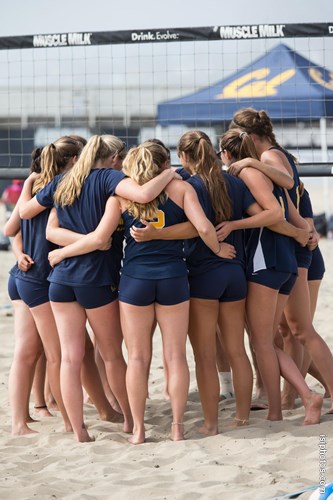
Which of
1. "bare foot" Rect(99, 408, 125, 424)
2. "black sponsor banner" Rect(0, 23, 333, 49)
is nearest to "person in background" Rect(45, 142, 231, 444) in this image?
"bare foot" Rect(99, 408, 125, 424)

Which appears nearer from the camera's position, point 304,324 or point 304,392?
point 304,392

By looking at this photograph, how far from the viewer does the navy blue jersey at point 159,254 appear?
434 centimetres

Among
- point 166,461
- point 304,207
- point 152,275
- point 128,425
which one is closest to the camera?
point 166,461

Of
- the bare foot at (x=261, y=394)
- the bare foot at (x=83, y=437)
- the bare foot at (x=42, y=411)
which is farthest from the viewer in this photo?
the bare foot at (x=261, y=394)

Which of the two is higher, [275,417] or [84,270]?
[84,270]

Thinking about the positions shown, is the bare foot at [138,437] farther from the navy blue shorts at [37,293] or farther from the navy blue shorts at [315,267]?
the navy blue shorts at [315,267]

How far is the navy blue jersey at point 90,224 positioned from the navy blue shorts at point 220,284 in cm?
41

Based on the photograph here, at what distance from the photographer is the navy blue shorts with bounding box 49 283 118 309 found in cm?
443

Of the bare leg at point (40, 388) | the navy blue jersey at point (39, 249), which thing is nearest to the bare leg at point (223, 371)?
the bare leg at point (40, 388)

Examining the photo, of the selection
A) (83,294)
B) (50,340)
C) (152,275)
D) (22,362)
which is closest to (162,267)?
(152,275)

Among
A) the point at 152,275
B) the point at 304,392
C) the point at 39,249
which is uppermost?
the point at 39,249

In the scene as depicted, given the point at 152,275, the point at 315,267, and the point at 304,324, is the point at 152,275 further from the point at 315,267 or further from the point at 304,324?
the point at 315,267

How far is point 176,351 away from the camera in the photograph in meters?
4.45

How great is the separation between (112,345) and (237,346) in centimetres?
63
